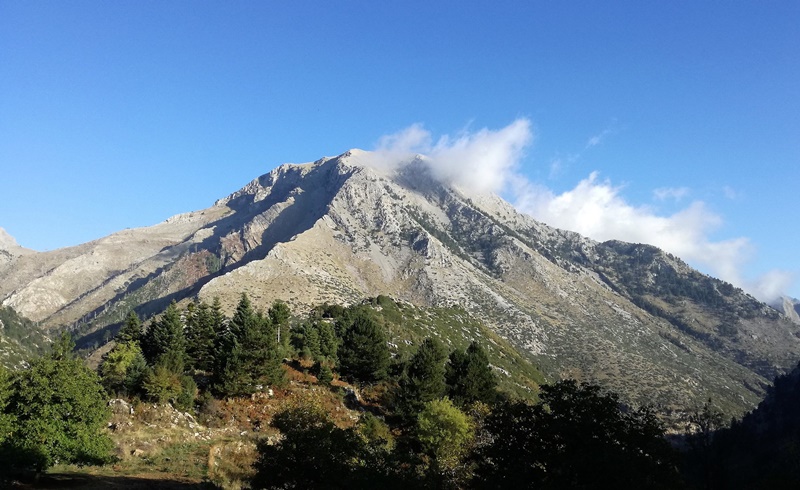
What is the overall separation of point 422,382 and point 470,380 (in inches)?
356

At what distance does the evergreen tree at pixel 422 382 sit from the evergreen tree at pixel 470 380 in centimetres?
170

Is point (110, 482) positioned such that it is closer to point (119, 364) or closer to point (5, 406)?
point (5, 406)

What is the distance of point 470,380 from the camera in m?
59.4

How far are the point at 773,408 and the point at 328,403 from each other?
163012 millimetres

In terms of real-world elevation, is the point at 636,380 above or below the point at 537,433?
above

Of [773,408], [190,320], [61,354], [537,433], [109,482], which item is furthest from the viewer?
[773,408]

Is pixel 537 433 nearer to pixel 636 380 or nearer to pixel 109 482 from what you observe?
pixel 109 482

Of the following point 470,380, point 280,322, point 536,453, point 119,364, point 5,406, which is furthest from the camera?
point 280,322

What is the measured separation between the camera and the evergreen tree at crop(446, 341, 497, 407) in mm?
58781

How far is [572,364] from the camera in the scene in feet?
567

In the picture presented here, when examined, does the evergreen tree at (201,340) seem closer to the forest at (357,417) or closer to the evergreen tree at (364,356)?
the forest at (357,417)

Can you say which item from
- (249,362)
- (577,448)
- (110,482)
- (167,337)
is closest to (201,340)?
(167,337)

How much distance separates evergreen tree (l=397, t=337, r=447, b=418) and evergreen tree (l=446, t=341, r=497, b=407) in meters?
1.70

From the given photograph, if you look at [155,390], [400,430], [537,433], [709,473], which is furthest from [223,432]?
[709,473]
